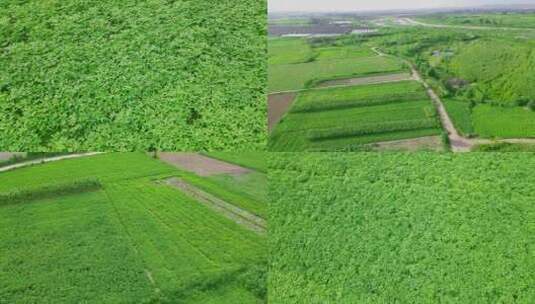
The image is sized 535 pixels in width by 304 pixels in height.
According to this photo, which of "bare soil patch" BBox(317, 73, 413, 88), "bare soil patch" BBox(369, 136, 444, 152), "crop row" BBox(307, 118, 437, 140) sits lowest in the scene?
"bare soil patch" BBox(369, 136, 444, 152)

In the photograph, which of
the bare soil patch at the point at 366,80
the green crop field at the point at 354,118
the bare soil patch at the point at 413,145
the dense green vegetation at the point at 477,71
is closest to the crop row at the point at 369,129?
the green crop field at the point at 354,118

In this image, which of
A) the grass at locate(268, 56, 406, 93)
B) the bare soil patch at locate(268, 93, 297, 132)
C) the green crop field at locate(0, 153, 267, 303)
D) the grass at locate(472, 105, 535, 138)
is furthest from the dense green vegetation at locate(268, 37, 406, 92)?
the green crop field at locate(0, 153, 267, 303)

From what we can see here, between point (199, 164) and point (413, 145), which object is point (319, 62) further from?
point (199, 164)

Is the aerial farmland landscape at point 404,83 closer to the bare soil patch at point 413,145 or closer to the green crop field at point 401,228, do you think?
the bare soil patch at point 413,145

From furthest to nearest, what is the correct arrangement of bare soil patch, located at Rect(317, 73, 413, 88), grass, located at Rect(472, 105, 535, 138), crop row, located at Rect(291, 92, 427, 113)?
1. bare soil patch, located at Rect(317, 73, 413, 88)
2. crop row, located at Rect(291, 92, 427, 113)
3. grass, located at Rect(472, 105, 535, 138)

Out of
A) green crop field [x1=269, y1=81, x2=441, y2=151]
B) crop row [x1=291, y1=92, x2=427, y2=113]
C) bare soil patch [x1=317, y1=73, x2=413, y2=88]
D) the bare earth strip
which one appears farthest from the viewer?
bare soil patch [x1=317, y1=73, x2=413, y2=88]

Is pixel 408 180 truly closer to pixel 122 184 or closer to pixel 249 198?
pixel 249 198

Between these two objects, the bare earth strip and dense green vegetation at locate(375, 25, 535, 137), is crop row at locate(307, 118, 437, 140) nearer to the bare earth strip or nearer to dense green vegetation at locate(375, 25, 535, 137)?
dense green vegetation at locate(375, 25, 535, 137)
